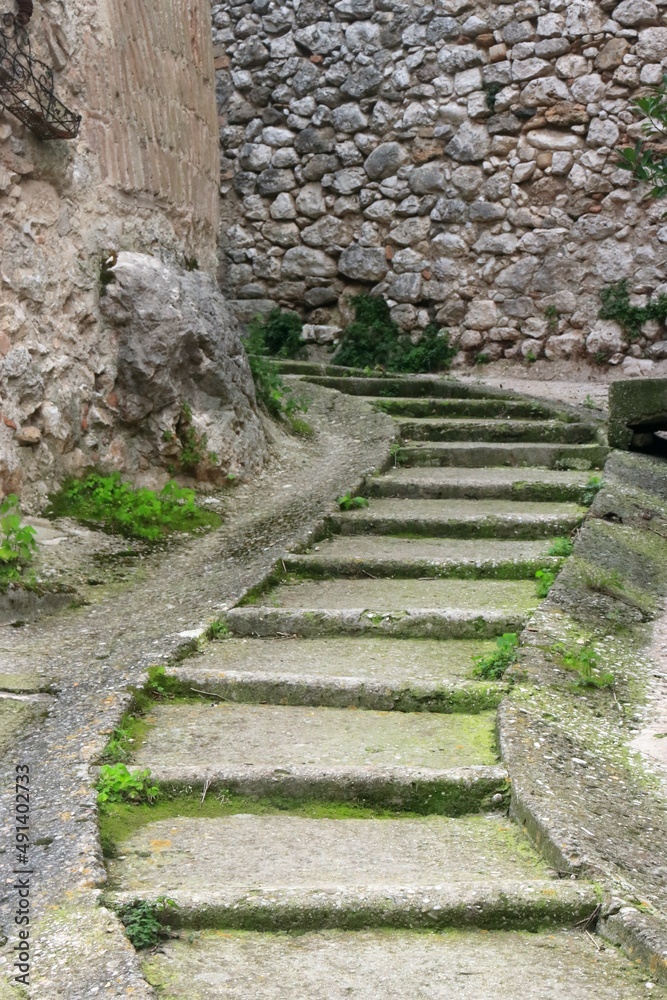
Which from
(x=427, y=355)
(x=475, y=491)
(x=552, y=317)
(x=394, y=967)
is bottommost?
(x=394, y=967)

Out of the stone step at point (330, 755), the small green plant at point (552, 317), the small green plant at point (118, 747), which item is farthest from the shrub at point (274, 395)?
the small green plant at point (118, 747)

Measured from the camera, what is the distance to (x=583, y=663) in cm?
341

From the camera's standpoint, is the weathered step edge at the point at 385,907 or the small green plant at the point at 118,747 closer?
the weathered step edge at the point at 385,907

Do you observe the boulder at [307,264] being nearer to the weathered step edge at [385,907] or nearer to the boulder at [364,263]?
the boulder at [364,263]

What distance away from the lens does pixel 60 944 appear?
2.02 metres

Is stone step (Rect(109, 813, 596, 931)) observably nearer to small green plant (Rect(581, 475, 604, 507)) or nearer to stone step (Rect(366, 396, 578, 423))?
small green plant (Rect(581, 475, 604, 507))

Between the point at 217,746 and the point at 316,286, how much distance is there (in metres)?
6.79

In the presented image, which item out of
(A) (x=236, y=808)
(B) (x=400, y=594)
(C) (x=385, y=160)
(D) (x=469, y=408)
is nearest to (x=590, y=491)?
(B) (x=400, y=594)

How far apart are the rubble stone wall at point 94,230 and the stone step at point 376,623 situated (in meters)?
1.26

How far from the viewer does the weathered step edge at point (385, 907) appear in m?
2.19

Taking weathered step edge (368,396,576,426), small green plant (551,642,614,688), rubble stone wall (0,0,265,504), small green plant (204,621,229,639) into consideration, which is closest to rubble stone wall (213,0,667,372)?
weathered step edge (368,396,576,426)

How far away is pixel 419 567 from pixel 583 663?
112 cm

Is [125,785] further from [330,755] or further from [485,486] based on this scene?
[485,486]

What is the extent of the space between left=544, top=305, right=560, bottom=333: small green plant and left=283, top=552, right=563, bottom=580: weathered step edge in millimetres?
4344
